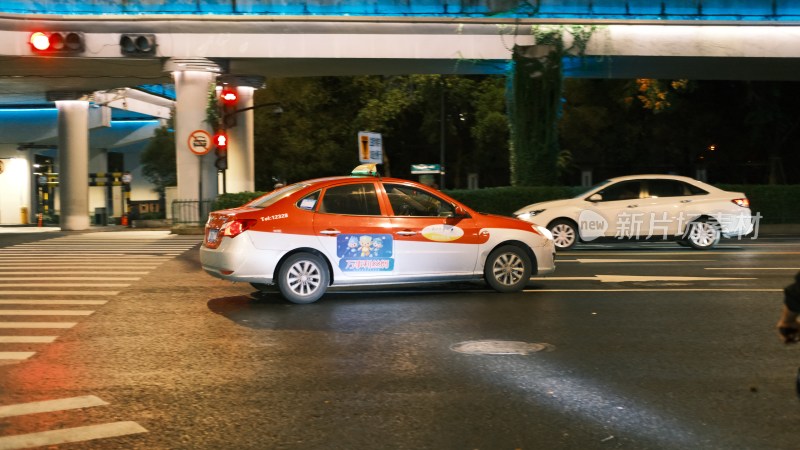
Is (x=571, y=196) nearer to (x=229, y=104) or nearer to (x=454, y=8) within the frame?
(x=454, y=8)

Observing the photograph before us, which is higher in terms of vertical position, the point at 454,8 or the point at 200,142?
the point at 454,8

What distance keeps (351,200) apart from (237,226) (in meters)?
1.52

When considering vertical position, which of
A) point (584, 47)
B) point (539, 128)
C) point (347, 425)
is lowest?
point (347, 425)

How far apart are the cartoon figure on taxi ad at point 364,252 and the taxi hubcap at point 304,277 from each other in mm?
349

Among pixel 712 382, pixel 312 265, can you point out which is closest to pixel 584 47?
pixel 312 265

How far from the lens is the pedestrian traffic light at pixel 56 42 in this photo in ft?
83.0

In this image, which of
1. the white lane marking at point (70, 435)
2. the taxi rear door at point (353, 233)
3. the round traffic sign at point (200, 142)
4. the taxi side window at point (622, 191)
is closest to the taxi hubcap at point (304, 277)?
the taxi rear door at point (353, 233)

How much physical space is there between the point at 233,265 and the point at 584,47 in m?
18.6

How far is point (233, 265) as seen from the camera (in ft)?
34.9

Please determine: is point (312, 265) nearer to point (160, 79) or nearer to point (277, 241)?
point (277, 241)

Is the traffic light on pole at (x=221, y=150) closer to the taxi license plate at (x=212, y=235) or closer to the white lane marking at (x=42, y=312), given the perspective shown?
the taxi license plate at (x=212, y=235)

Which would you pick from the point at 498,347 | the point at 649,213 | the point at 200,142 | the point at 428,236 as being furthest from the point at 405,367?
the point at 200,142

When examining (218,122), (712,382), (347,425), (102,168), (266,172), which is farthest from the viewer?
(102,168)

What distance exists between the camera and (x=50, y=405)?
242 inches
